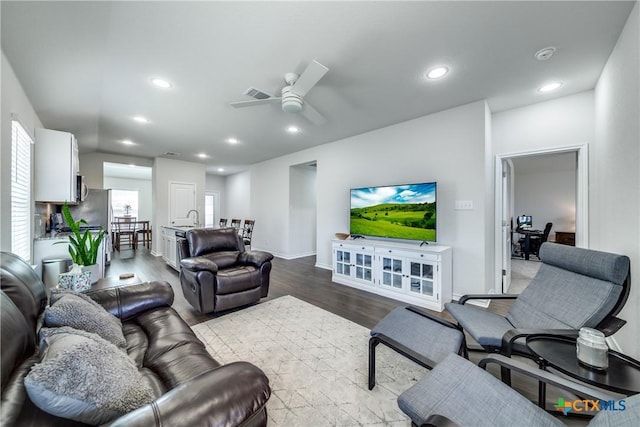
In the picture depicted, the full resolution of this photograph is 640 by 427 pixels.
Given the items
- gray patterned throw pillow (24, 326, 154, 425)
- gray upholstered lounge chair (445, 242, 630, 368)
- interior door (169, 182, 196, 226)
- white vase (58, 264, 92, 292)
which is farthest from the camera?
interior door (169, 182, 196, 226)

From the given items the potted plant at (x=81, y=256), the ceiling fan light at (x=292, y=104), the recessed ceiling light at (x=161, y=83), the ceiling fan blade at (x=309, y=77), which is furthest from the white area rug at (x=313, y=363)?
the recessed ceiling light at (x=161, y=83)

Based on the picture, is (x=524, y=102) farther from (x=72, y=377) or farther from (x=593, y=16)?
(x=72, y=377)

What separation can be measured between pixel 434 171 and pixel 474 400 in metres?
2.93

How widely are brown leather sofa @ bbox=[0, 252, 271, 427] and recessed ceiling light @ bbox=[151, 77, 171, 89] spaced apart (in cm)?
197

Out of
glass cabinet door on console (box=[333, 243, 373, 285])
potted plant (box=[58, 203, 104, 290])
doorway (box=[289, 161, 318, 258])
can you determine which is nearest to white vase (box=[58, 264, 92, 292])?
potted plant (box=[58, 203, 104, 290])

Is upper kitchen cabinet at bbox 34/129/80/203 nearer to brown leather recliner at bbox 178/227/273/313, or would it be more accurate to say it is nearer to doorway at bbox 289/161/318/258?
brown leather recliner at bbox 178/227/273/313

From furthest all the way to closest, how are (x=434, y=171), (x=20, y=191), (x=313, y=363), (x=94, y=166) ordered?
(x=94, y=166)
(x=434, y=171)
(x=20, y=191)
(x=313, y=363)

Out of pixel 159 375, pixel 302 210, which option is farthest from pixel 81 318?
pixel 302 210

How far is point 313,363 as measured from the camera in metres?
1.94

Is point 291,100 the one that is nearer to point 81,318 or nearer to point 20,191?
point 81,318

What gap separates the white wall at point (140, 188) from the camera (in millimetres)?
9091

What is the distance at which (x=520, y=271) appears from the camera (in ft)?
16.1

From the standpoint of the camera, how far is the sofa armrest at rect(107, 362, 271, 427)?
71 cm

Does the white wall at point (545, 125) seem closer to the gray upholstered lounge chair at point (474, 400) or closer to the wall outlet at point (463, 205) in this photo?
the wall outlet at point (463, 205)
